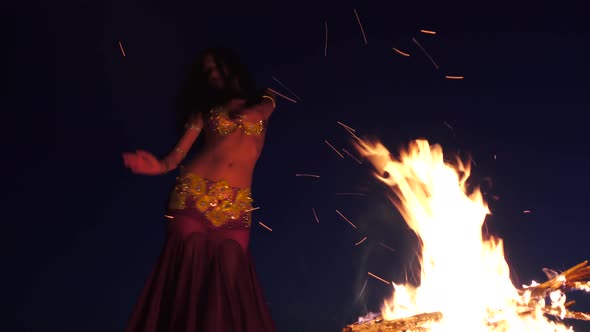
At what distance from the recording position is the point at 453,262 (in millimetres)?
3240

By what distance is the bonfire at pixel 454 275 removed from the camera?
2953mm

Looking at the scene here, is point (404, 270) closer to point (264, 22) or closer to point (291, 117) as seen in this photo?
point (291, 117)

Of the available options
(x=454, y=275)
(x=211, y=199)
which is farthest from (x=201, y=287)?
(x=454, y=275)

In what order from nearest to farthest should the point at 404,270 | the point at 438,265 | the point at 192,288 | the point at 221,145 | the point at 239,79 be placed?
the point at 192,288
the point at 221,145
the point at 239,79
the point at 438,265
the point at 404,270

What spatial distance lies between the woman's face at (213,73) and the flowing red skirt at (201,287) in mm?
648

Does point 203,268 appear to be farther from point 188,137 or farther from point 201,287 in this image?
point 188,137

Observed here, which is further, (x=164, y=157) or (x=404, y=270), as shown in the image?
(x=404, y=270)

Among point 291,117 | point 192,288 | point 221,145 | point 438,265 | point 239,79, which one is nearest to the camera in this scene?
point 192,288

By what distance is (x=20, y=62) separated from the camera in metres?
5.11

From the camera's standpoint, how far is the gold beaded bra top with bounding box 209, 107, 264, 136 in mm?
2832

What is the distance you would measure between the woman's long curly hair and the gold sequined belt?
1.32 ft

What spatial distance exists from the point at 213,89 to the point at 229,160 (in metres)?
0.40

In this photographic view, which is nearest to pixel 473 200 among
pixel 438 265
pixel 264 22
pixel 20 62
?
pixel 438 265

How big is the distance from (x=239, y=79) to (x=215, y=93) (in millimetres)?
140
